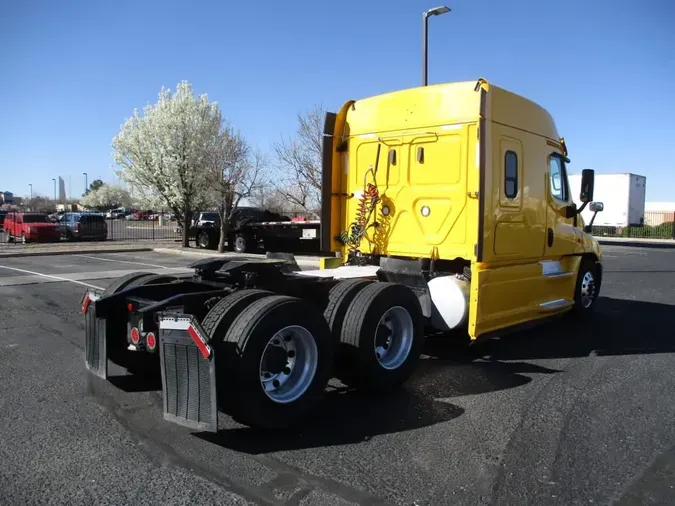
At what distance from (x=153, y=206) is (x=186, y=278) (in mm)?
25203

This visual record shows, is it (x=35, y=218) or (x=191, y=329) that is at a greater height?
(x=35, y=218)

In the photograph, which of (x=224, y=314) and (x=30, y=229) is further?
(x=30, y=229)

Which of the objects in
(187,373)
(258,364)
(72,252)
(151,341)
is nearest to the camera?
(187,373)

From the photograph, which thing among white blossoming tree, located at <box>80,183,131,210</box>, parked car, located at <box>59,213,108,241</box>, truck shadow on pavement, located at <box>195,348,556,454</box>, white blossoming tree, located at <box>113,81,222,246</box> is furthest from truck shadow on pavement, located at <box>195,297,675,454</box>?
white blossoming tree, located at <box>80,183,131,210</box>

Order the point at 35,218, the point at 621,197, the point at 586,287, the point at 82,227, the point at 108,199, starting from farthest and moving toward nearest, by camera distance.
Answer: the point at 108,199 → the point at 621,197 → the point at 82,227 → the point at 35,218 → the point at 586,287

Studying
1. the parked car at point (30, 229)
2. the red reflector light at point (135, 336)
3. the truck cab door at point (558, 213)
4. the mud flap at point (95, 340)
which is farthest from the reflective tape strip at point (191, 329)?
the parked car at point (30, 229)

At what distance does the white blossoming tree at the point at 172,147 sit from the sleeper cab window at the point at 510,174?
2167 cm

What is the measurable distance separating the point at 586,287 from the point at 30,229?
2654 cm

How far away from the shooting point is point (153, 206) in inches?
1159

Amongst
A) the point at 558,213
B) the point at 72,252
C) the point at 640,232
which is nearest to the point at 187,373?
the point at 558,213

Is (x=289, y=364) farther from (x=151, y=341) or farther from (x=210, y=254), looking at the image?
(x=210, y=254)

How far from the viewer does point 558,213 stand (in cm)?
782

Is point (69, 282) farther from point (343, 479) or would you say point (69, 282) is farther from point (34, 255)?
point (343, 479)

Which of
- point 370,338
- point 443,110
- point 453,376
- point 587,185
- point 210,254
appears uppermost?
point 443,110
